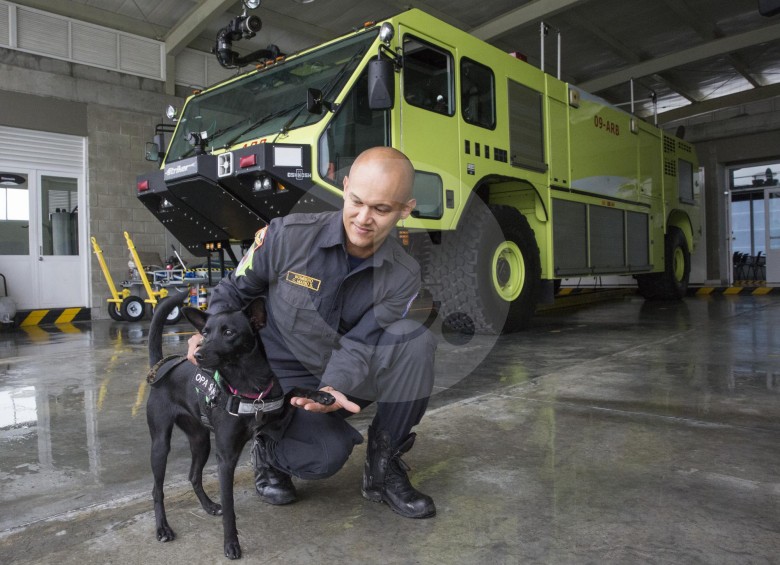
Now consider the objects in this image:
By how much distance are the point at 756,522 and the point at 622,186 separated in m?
6.21

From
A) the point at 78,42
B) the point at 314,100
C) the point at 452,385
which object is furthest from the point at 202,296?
the point at 78,42

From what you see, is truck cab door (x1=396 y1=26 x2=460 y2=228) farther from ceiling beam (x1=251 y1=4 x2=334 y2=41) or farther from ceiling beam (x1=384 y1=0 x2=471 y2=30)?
ceiling beam (x1=251 y1=4 x2=334 y2=41)

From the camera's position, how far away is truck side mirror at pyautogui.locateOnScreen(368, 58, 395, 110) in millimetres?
3926

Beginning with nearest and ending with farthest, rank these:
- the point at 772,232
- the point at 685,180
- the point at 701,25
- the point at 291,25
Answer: the point at 685,180 < the point at 291,25 < the point at 701,25 < the point at 772,232

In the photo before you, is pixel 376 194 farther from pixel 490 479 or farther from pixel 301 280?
pixel 490 479

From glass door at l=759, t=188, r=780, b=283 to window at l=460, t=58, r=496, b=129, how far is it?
10.8 meters

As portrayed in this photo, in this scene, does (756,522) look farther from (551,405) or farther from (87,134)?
(87,134)

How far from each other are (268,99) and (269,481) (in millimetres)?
3774

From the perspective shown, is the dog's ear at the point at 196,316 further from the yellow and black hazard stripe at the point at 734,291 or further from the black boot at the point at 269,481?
the yellow and black hazard stripe at the point at 734,291

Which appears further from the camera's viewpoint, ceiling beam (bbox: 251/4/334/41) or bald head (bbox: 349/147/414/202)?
ceiling beam (bbox: 251/4/334/41)

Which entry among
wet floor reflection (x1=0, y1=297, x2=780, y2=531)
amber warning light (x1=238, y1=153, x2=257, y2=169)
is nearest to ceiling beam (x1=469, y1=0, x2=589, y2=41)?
wet floor reflection (x1=0, y1=297, x2=780, y2=531)

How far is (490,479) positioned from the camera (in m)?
1.97

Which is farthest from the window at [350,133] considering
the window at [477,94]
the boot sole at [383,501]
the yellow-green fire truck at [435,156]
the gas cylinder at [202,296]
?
the gas cylinder at [202,296]

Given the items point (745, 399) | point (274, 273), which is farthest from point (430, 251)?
point (274, 273)
